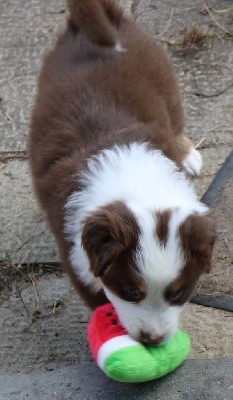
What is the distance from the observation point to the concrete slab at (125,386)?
263 centimetres

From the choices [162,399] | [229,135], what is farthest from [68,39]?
[162,399]

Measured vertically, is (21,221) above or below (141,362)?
below

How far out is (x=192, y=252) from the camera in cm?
256

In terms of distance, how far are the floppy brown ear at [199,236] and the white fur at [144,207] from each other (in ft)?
0.11

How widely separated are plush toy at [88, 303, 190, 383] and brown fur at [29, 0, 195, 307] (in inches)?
7.8

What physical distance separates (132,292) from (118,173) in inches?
19.6

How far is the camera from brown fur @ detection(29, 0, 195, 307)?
120 inches

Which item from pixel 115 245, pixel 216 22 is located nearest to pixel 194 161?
pixel 216 22

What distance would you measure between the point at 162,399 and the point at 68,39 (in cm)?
172

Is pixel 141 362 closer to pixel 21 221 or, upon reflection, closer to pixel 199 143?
pixel 21 221

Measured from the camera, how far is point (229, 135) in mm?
4324

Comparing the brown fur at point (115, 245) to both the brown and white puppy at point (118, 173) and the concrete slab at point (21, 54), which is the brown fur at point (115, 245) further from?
the concrete slab at point (21, 54)

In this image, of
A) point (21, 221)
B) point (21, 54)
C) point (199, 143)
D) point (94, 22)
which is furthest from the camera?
point (21, 54)

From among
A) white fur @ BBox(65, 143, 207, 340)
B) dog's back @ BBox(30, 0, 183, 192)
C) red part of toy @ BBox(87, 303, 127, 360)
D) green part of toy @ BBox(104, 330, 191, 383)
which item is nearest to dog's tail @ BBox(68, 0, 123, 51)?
dog's back @ BBox(30, 0, 183, 192)
